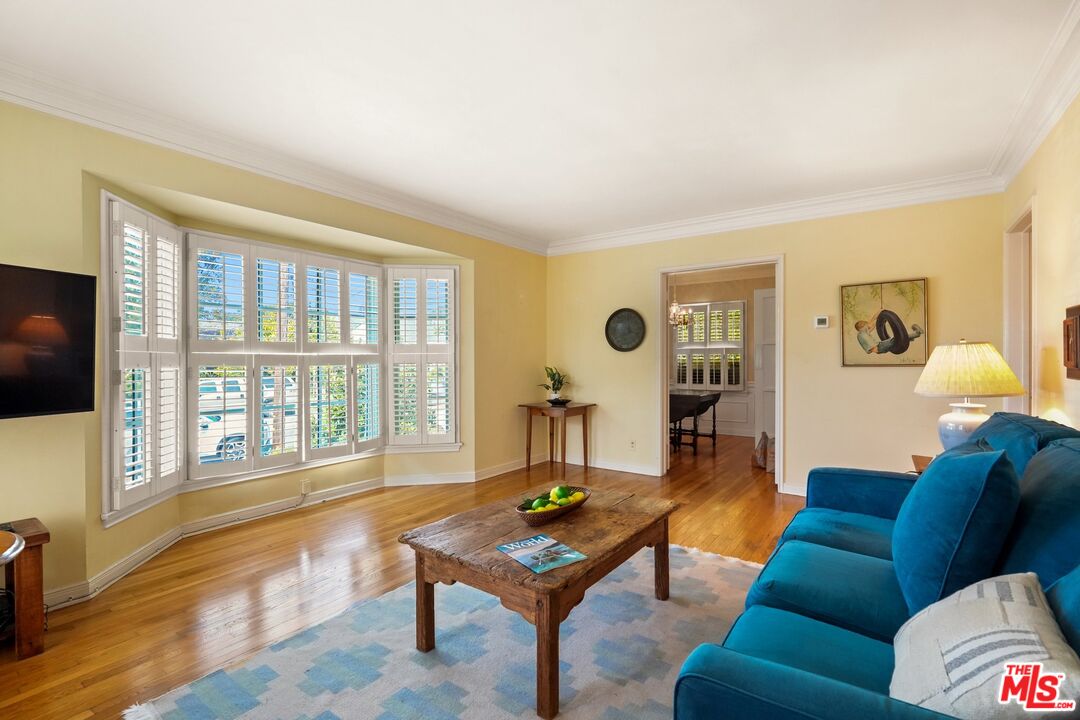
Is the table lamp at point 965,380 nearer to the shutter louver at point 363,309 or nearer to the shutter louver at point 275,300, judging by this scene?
the shutter louver at point 363,309

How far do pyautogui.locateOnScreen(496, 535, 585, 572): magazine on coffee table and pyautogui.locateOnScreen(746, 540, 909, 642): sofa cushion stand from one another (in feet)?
2.12

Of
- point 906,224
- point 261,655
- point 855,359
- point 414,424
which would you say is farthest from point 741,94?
point 414,424

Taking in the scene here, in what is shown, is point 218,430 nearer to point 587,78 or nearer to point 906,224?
point 587,78

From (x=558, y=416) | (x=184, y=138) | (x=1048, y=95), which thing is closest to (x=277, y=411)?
(x=184, y=138)

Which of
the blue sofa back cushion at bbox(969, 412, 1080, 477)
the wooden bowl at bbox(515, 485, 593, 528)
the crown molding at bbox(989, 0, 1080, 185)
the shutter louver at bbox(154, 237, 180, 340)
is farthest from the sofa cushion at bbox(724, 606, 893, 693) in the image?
the shutter louver at bbox(154, 237, 180, 340)

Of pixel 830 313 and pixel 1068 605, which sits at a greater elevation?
pixel 830 313

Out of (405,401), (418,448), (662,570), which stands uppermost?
(405,401)

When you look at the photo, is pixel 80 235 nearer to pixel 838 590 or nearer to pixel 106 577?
pixel 106 577

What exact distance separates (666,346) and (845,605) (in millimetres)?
3935

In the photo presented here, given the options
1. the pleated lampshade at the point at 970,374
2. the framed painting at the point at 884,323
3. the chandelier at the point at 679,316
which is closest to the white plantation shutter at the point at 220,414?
the pleated lampshade at the point at 970,374

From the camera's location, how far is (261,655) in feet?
6.79

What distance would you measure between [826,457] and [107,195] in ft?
17.8

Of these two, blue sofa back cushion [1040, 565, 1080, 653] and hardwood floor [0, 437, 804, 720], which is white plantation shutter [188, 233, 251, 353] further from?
blue sofa back cushion [1040, 565, 1080, 653]

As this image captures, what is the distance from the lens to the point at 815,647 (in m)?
1.31
